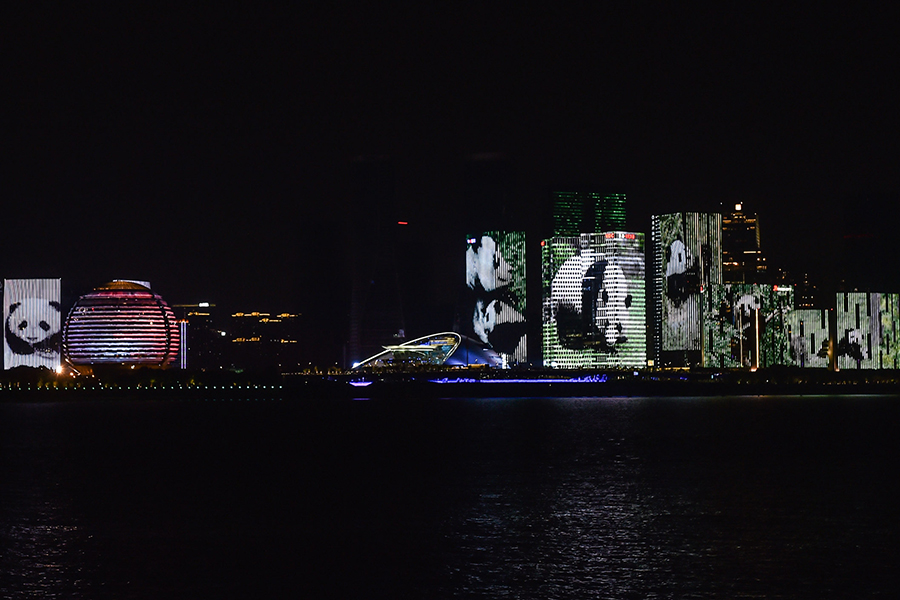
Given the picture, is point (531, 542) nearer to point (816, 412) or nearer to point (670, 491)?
point (670, 491)

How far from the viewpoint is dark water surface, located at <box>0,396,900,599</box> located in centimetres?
3497

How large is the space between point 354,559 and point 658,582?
1040 centimetres

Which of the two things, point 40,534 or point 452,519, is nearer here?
point 40,534

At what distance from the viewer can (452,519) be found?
49000mm

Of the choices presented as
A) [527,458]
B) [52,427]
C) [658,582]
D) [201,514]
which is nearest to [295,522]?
[201,514]

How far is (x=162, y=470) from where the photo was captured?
73312mm

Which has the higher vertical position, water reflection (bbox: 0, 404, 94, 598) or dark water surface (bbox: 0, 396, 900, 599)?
water reflection (bbox: 0, 404, 94, 598)

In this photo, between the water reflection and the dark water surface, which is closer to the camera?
the water reflection

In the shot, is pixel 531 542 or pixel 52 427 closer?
pixel 531 542

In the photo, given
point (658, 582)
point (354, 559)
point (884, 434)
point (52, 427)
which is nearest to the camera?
point (658, 582)

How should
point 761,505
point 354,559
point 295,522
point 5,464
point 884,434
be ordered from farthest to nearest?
point 884,434
point 5,464
point 761,505
point 295,522
point 354,559

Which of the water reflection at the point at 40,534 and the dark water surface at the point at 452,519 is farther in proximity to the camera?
the dark water surface at the point at 452,519

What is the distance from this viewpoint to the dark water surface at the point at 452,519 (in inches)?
1377

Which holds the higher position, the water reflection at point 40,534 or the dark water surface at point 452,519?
the water reflection at point 40,534
